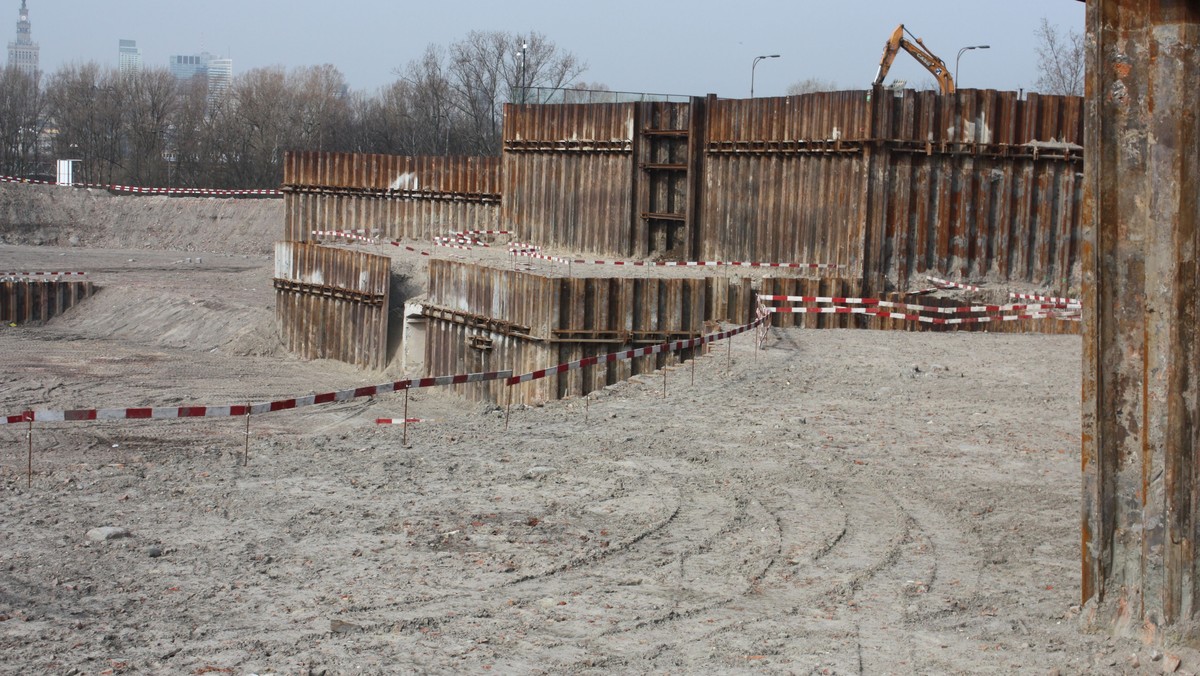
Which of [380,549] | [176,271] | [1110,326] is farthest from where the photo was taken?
[176,271]

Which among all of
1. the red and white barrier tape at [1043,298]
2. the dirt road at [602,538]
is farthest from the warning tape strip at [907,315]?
the dirt road at [602,538]

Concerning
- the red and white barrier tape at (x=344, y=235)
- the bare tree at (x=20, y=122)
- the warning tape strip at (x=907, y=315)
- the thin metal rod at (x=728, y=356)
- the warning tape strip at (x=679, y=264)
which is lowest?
the thin metal rod at (x=728, y=356)

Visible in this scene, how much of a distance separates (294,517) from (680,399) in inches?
262

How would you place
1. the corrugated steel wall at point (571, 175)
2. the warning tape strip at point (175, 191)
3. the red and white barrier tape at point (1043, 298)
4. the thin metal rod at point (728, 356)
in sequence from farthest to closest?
the warning tape strip at point (175, 191) < the corrugated steel wall at point (571, 175) < the red and white barrier tape at point (1043, 298) < the thin metal rod at point (728, 356)

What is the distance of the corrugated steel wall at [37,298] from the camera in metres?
33.5

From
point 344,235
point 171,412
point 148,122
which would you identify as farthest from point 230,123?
point 171,412

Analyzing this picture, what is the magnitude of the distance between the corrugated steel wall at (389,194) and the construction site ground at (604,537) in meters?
18.4

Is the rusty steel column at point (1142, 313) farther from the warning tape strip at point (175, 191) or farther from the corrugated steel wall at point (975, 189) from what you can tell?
the warning tape strip at point (175, 191)

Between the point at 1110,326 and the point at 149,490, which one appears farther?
the point at 149,490

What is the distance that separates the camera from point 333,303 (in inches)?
1134

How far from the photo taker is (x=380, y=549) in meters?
9.09

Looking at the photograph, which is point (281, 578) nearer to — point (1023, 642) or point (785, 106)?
point (1023, 642)

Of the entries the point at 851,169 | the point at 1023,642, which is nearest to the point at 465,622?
the point at 1023,642

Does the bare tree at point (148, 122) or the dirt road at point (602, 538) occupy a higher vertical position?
the bare tree at point (148, 122)
